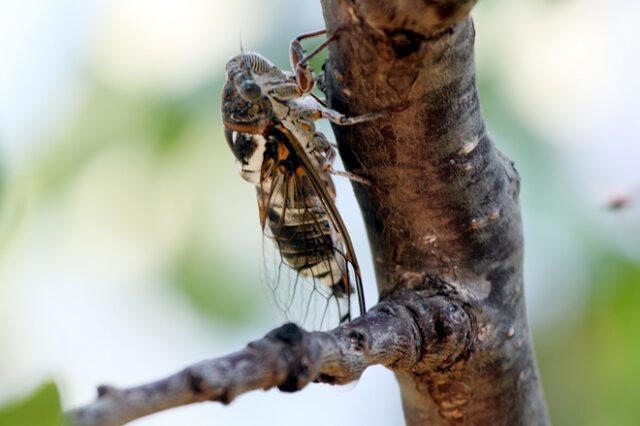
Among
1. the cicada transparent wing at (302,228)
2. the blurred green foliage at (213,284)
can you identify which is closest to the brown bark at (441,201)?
the cicada transparent wing at (302,228)

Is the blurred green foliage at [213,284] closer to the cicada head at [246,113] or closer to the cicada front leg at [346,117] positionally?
the cicada head at [246,113]

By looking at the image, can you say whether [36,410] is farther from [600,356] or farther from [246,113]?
[600,356]

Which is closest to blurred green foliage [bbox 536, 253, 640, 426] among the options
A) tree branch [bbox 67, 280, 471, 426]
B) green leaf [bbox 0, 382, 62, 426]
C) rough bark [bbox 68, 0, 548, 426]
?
rough bark [bbox 68, 0, 548, 426]

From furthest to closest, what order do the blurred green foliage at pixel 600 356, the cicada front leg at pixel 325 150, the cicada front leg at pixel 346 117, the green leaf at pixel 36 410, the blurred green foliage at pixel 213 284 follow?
the blurred green foliage at pixel 213 284
the blurred green foliage at pixel 600 356
the cicada front leg at pixel 325 150
the cicada front leg at pixel 346 117
the green leaf at pixel 36 410

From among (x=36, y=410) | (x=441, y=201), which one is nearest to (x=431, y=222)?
(x=441, y=201)

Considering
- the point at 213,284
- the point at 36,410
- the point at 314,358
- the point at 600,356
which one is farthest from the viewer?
the point at 213,284

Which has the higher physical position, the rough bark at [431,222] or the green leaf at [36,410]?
the rough bark at [431,222]

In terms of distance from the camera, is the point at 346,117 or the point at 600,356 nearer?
the point at 346,117
